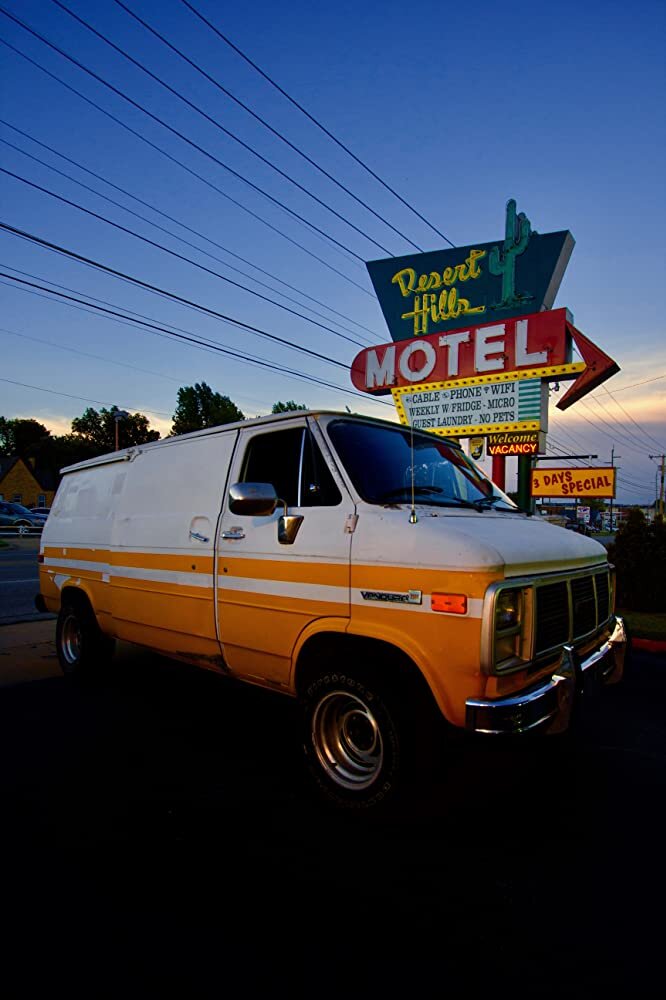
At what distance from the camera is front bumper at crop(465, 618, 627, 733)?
7.99 ft

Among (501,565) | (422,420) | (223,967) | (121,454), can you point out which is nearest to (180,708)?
(121,454)

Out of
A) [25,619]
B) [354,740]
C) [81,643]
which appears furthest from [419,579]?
[25,619]

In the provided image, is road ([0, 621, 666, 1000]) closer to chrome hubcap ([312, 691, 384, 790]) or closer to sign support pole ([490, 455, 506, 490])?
chrome hubcap ([312, 691, 384, 790])

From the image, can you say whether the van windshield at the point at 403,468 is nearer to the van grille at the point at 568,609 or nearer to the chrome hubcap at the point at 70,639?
the van grille at the point at 568,609

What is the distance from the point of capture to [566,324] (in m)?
11.3

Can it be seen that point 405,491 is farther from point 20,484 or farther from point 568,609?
point 20,484

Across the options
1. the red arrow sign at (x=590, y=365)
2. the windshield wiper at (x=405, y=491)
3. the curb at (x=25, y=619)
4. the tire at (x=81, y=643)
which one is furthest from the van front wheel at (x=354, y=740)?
the red arrow sign at (x=590, y=365)

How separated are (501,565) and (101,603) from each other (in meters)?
4.00

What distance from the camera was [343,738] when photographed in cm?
314

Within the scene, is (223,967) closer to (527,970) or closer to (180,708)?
(527,970)

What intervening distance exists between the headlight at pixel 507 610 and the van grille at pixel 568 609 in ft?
0.49

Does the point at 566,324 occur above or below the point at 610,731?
above

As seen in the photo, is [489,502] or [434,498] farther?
[489,502]

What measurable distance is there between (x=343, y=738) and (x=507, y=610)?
4.19 feet
